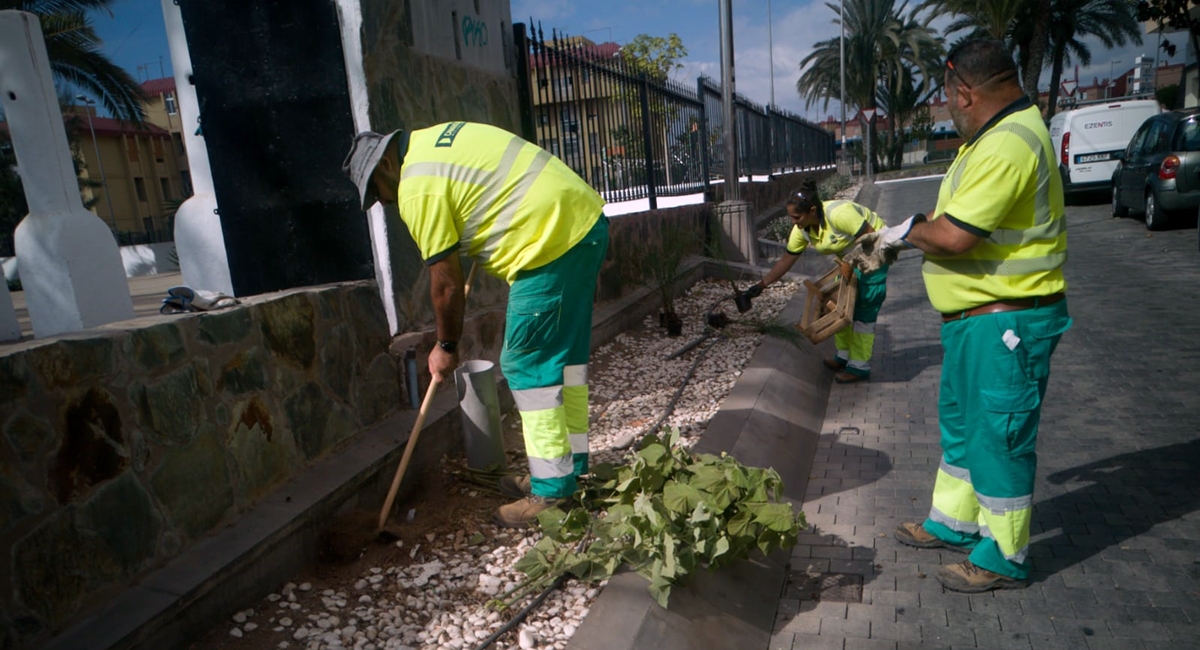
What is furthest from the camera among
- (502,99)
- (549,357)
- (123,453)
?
(502,99)

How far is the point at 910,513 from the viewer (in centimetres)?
365

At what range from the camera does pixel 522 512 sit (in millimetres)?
3396

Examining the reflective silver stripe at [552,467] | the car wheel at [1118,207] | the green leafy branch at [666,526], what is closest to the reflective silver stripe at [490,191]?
the reflective silver stripe at [552,467]

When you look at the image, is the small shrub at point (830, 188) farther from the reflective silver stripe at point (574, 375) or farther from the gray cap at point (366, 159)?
the gray cap at point (366, 159)

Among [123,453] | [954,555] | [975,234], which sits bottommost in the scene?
[954,555]

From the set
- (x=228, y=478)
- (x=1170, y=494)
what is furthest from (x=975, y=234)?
(x=228, y=478)

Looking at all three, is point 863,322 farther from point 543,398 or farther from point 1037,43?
point 1037,43

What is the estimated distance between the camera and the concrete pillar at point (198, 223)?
4.71 meters

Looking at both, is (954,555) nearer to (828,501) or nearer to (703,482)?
(828,501)

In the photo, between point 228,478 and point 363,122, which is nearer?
point 228,478

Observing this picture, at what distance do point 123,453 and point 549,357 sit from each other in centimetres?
152

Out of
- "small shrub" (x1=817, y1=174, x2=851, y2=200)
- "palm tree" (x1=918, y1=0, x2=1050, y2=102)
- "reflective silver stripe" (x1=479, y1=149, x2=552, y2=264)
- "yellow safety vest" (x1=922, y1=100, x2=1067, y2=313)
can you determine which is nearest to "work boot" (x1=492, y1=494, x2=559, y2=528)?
"reflective silver stripe" (x1=479, y1=149, x2=552, y2=264)

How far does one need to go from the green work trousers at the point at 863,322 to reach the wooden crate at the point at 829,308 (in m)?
0.10

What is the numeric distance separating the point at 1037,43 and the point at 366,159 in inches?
1189
